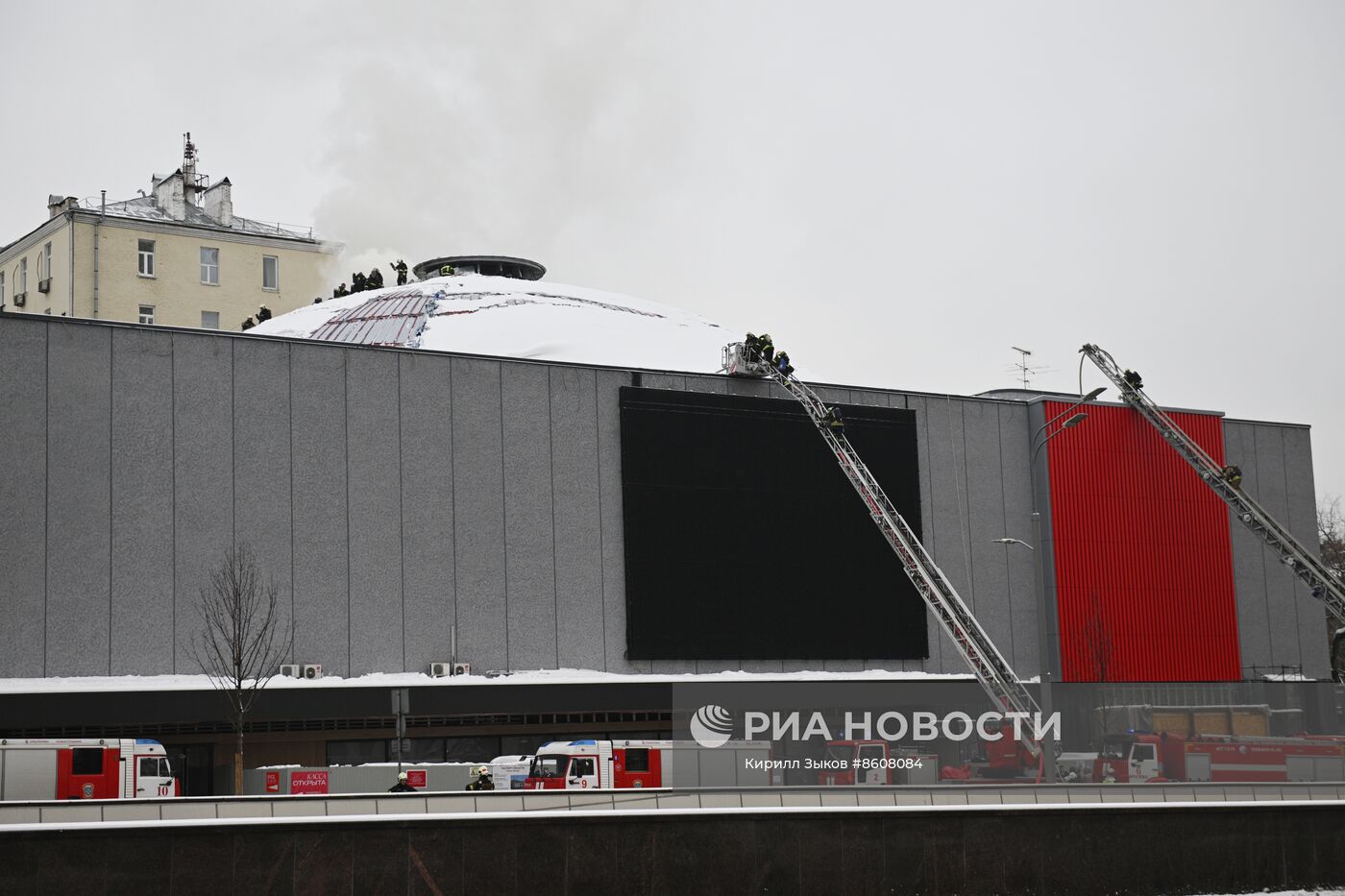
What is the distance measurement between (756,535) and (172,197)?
185 feet

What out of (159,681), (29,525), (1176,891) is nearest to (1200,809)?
(1176,891)

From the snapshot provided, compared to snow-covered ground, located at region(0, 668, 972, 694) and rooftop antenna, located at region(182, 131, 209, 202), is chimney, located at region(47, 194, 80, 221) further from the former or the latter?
snow-covered ground, located at region(0, 668, 972, 694)

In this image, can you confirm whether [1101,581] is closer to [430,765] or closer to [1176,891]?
[430,765]

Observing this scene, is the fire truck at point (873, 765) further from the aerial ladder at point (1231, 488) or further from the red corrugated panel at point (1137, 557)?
the aerial ladder at point (1231, 488)

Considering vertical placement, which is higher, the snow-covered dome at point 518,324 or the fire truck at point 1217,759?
the snow-covered dome at point 518,324

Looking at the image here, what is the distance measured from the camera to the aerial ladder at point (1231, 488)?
195 feet

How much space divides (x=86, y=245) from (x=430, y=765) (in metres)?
55.1

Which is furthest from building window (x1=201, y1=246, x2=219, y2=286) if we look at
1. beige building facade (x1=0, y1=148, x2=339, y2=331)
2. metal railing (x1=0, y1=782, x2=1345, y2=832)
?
metal railing (x1=0, y1=782, x2=1345, y2=832)

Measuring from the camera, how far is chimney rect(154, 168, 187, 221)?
94500 millimetres

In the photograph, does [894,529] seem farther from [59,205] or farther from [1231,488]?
[59,205]

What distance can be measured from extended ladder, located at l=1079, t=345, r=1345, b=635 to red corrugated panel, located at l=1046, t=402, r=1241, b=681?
759 mm

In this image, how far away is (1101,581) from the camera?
2307 inches

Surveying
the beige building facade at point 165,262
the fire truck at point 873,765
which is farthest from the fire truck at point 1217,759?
the beige building facade at point 165,262

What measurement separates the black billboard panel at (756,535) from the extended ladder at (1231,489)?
10.9m
